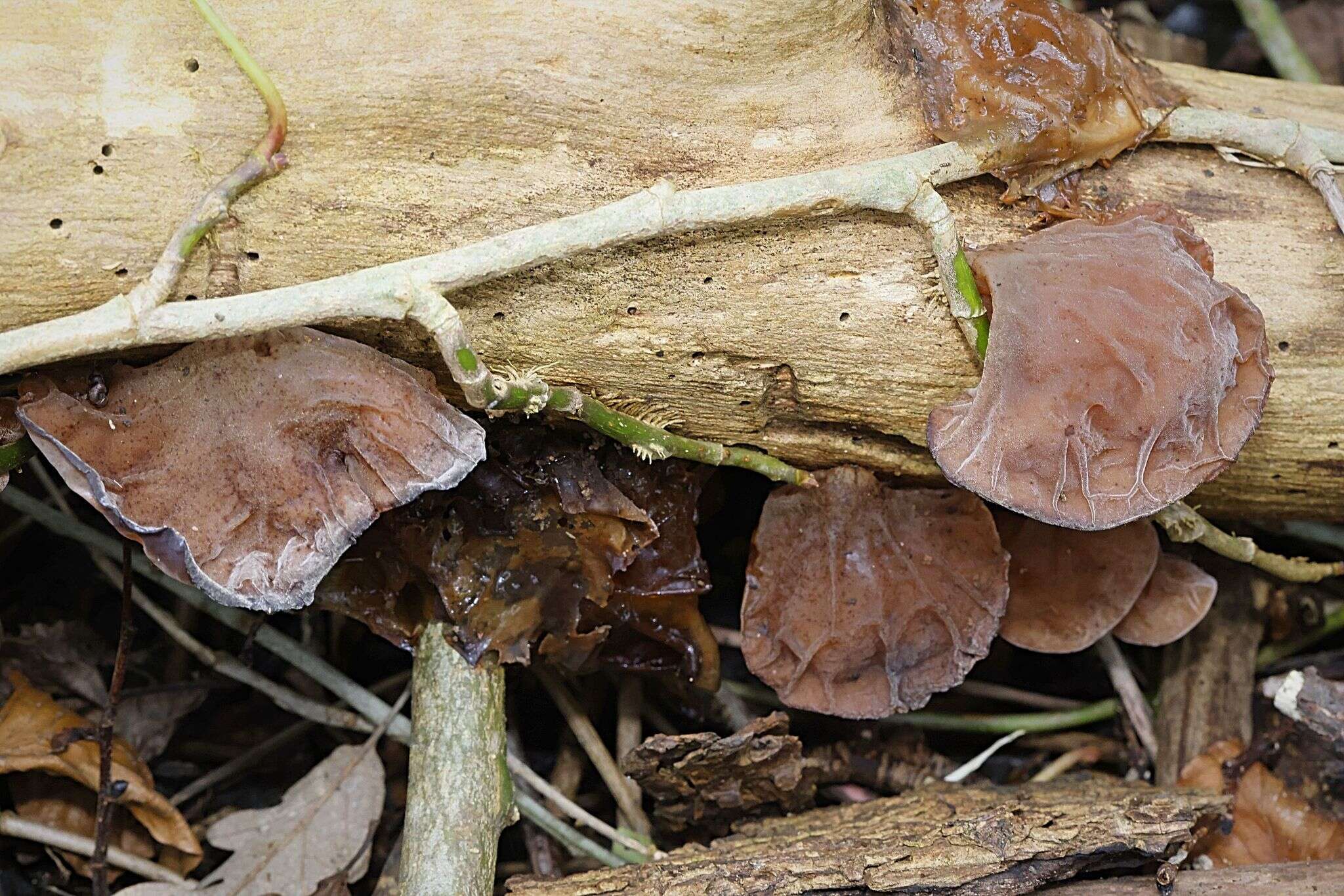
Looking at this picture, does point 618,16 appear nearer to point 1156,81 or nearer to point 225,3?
point 225,3

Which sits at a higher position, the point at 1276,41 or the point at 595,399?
the point at 1276,41

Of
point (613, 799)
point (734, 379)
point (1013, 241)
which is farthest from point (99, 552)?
point (1013, 241)

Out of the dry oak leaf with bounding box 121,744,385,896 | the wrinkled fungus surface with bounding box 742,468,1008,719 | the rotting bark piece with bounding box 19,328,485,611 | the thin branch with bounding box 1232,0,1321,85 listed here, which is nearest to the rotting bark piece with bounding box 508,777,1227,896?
the wrinkled fungus surface with bounding box 742,468,1008,719

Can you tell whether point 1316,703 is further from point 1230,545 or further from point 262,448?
point 262,448

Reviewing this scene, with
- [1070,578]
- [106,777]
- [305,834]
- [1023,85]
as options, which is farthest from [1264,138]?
[106,777]

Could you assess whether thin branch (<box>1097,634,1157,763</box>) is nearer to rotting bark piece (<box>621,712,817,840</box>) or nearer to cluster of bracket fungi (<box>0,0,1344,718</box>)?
rotting bark piece (<box>621,712,817,840</box>)

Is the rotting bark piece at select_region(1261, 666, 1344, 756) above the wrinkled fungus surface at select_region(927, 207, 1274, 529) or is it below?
below
